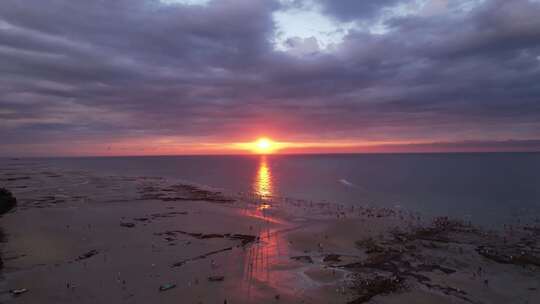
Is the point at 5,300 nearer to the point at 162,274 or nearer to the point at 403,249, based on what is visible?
Answer: the point at 162,274

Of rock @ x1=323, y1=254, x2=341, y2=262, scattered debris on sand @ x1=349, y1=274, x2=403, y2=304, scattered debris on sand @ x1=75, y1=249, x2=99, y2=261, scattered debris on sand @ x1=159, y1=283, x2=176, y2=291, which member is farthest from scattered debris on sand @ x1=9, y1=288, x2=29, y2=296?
rock @ x1=323, y1=254, x2=341, y2=262

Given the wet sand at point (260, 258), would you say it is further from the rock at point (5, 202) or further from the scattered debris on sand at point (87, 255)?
the rock at point (5, 202)

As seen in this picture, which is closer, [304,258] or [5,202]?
[304,258]

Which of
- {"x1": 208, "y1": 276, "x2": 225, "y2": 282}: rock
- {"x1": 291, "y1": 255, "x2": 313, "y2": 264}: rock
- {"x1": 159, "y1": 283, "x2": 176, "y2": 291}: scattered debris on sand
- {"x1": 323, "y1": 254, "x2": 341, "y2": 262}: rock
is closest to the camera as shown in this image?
{"x1": 159, "y1": 283, "x2": 176, "y2": 291}: scattered debris on sand

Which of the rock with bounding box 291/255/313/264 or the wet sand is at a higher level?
the wet sand

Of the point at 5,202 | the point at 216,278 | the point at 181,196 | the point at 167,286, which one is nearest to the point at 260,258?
the point at 216,278

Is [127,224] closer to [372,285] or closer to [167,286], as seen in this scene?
[167,286]

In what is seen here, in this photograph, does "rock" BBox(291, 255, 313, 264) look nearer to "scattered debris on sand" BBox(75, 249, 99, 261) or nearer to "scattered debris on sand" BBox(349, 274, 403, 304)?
"scattered debris on sand" BBox(349, 274, 403, 304)

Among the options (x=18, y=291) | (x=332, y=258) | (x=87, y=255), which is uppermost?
(x=18, y=291)

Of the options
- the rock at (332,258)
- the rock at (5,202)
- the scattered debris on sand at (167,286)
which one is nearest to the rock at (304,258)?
the rock at (332,258)
